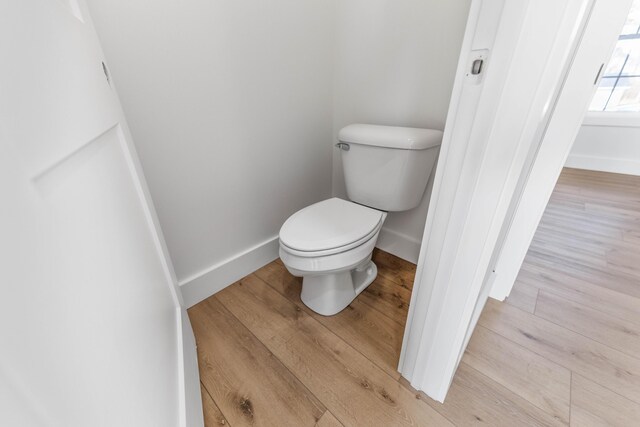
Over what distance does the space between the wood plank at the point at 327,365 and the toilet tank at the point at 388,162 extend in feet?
2.10

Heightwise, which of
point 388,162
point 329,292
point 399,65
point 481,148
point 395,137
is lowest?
point 329,292

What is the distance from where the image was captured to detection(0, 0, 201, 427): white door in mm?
225

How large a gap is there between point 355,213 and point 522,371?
824mm

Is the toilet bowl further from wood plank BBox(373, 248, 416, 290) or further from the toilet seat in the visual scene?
wood plank BBox(373, 248, 416, 290)

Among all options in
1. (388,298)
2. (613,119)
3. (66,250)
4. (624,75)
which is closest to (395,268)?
(388,298)

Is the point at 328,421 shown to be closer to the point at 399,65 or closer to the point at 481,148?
the point at 481,148

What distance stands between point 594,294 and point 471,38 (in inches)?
59.1

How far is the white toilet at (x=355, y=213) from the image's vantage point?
1007mm

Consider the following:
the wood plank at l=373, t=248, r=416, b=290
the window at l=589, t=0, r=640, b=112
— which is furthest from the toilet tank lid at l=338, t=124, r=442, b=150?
the window at l=589, t=0, r=640, b=112

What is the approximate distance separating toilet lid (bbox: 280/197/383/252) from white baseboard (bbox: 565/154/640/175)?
331 cm

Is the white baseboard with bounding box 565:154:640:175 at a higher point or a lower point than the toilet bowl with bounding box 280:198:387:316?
lower

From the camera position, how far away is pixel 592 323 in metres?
1.16

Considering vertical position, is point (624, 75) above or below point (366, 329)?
above

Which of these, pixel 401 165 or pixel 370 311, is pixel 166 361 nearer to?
pixel 370 311
